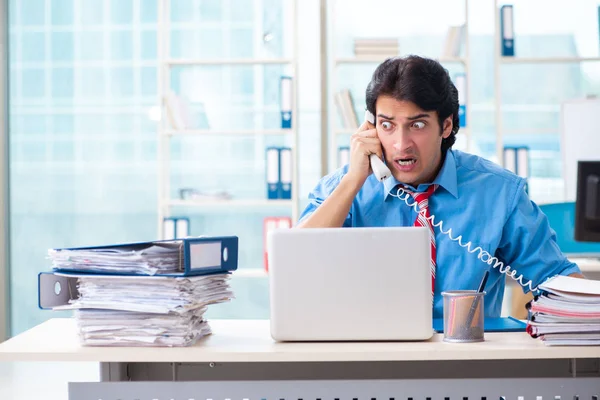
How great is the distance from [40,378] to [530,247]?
3068 millimetres

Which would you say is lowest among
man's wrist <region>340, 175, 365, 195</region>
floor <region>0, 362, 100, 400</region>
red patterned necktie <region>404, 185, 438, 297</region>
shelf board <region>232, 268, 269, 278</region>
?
floor <region>0, 362, 100, 400</region>

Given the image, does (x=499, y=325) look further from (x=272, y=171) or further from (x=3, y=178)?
(x=3, y=178)

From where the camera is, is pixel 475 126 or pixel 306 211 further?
pixel 475 126

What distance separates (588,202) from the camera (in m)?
3.18

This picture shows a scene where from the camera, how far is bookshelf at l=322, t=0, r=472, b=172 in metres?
4.52

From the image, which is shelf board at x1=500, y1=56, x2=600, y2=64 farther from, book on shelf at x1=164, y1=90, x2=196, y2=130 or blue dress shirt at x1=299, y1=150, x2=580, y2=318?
blue dress shirt at x1=299, y1=150, x2=580, y2=318

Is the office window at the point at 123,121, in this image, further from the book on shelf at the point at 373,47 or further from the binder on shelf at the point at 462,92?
the binder on shelf at the point at 462,92

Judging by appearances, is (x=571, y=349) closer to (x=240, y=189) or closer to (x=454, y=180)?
(x=454, y=180)

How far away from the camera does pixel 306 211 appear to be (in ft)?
7.15

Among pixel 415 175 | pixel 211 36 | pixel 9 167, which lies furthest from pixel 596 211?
pixel 9 167

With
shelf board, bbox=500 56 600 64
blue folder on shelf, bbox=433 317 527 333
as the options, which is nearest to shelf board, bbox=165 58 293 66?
shelf board, bbox=500 56 600 64

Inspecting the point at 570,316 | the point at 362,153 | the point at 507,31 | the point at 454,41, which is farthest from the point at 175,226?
the point at 570,316

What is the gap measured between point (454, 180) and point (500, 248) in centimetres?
22

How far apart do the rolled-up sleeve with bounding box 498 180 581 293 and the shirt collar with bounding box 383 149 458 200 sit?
0.17 m
